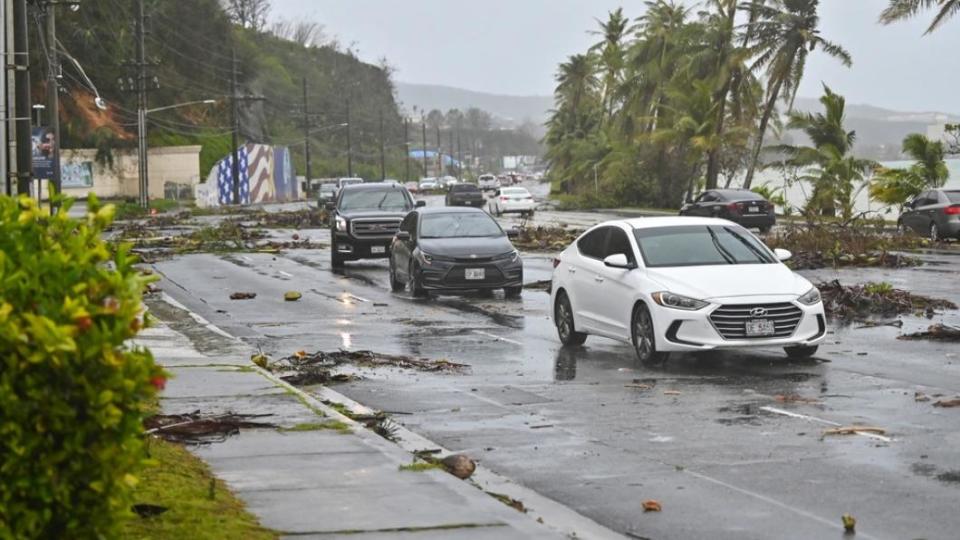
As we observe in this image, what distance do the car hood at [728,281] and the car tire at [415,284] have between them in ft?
31.4

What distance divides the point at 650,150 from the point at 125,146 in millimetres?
36678

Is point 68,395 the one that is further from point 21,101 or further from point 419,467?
point 21,101

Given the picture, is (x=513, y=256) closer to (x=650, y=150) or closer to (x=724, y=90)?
(x=724, y=90)

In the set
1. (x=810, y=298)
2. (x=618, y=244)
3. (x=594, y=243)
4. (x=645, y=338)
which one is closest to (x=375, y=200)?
(x=594, y=243)

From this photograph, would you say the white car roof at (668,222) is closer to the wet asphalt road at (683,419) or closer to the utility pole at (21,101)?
the wet asphalt road at (683,419)

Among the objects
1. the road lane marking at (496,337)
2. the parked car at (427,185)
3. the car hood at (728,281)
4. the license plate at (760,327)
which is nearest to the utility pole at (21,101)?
the road lane marking at (496,337)

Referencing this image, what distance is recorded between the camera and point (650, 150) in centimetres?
7975

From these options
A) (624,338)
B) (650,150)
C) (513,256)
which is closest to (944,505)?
(624,338)

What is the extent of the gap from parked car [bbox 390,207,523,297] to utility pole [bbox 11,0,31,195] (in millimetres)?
6620

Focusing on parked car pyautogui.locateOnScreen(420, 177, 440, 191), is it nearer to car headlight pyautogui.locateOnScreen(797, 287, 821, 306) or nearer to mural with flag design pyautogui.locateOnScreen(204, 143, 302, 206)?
mural with flag design pyautogui.locateOnScreen(204, 143, 302, 206)

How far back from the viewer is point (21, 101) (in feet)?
79.3

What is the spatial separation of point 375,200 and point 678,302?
20.2 meters

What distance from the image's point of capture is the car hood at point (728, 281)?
1515 centimetres

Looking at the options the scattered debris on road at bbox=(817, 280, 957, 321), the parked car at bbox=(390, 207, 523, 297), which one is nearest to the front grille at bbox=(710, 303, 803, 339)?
the scattered debris on road at bbox=(817, 280, 957, 321)
